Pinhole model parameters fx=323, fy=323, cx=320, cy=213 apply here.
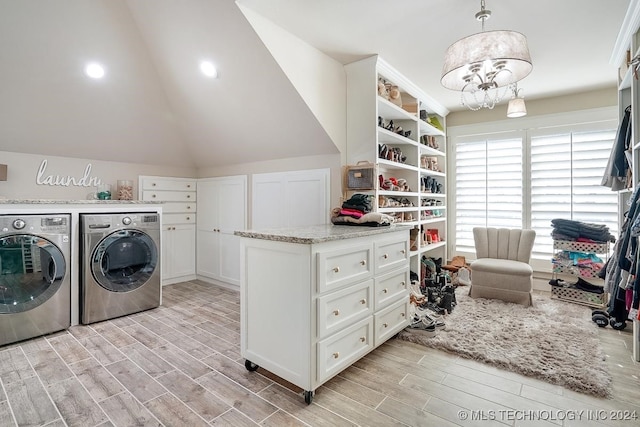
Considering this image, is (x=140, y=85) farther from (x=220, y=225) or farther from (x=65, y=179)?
(x=220, y=225)

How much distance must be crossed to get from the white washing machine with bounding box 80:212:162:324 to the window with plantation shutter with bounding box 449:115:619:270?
13.6ft

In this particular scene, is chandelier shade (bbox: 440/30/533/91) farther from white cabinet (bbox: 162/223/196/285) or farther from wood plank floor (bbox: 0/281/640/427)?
white cabinet (bbox: 162/223/196/285)

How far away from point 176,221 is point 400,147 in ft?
10.4

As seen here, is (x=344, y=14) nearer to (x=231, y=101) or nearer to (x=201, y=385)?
(x=231, y=101)

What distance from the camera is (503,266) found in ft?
11.9

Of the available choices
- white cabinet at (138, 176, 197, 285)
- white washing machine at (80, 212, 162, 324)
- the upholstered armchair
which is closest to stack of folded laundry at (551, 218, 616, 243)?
the upholstered armchair

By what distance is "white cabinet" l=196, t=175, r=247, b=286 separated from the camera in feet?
13.6

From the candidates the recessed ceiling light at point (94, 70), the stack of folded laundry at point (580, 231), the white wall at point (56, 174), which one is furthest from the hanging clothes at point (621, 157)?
the white wall at point (56, 174)

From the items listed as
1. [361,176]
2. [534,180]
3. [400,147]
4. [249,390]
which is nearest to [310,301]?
[249,390]

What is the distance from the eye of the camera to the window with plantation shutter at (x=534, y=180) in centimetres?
391

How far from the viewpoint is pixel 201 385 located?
6.57ft

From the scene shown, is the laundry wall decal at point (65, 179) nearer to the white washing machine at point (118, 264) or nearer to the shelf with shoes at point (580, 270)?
the white washing machine at point (118, 264)

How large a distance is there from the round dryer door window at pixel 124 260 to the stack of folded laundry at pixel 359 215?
6.63ft

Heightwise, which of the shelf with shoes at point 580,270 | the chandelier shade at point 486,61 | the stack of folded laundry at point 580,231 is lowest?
the shelf with shoes at point 580,270
